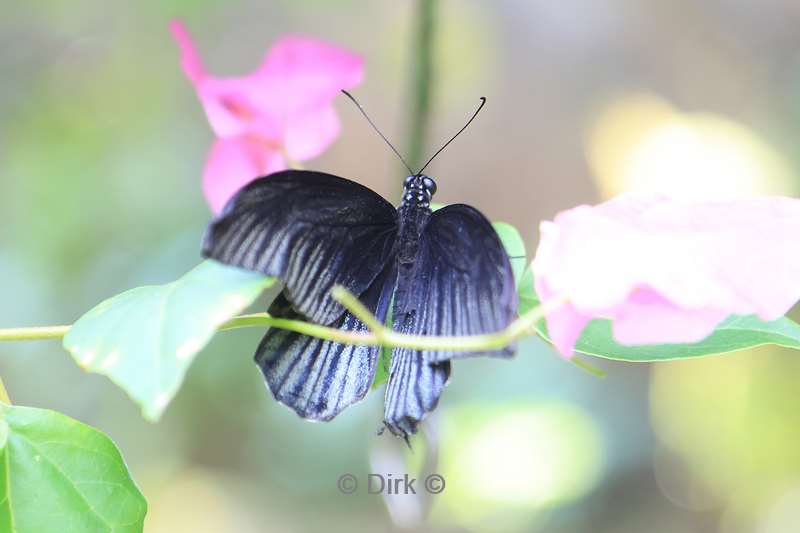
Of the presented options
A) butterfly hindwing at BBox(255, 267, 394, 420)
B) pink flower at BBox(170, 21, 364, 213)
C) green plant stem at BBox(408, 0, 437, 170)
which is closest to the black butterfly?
butterfly hindwing at BBox(255, 267, 394, 420)

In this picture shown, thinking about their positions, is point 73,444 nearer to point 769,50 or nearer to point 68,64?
point 68,64

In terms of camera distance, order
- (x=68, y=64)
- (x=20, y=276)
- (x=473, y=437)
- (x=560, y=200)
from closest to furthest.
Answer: (x=473, y=437)
(x=20, y=276)
(x=68, y=64)
(x=560, y=200)

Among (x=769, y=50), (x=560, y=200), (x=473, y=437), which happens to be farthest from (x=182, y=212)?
(x=769, y=50)

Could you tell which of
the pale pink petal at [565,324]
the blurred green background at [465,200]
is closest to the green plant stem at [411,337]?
the pale pink petal at [565,324]

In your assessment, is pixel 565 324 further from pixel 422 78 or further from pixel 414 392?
pixel 422 78

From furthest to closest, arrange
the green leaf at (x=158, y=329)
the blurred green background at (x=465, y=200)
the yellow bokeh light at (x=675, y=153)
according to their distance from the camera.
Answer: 1. the yellow bokeh light at (x=675, y=153)
2. the blurred green background at (x=465, y=200)
3. the green leaf at (x=158, y=329)

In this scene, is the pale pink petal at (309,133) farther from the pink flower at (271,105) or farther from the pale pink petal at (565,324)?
the pale pink petal at (565,324)

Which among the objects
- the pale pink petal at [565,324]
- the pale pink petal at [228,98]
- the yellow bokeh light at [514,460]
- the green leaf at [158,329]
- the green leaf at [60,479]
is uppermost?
the pale pink petal at [228,98]
